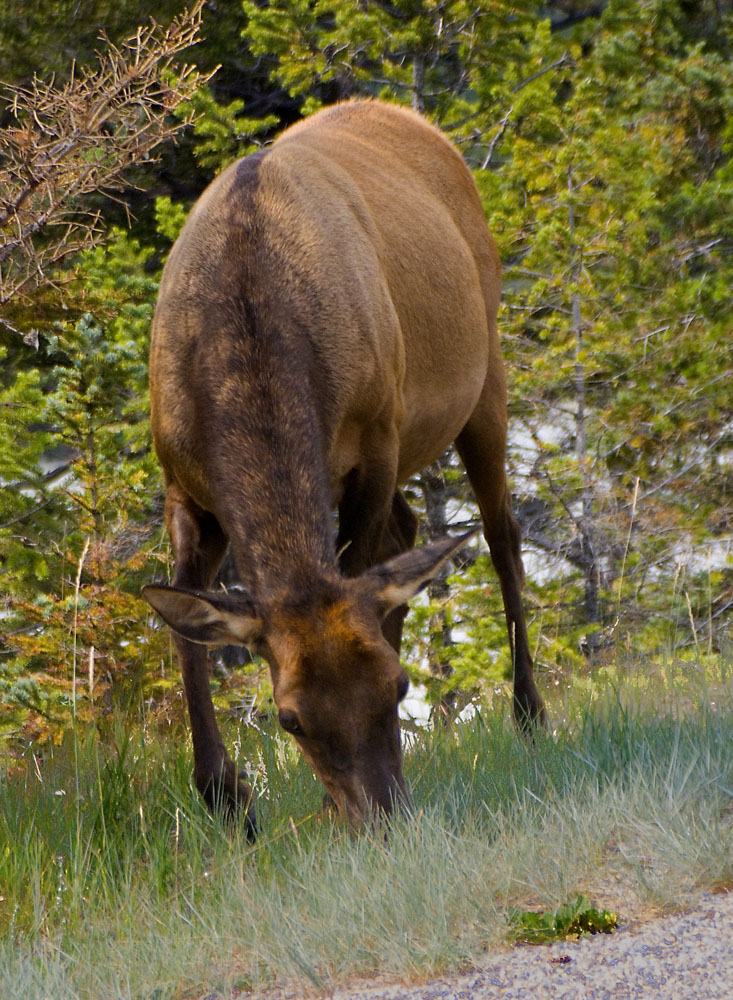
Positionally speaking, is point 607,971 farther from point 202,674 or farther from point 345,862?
point 202,674

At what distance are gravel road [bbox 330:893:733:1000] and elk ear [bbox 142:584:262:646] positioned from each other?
137cm

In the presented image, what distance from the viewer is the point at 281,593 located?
165 inches

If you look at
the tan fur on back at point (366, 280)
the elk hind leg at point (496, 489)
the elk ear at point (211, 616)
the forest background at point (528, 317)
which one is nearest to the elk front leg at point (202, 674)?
the tan fur on back at point (366, 280)

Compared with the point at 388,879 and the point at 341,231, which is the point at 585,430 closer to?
the point at 341,231

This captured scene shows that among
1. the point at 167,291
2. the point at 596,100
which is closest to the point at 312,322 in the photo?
the point at 167,291

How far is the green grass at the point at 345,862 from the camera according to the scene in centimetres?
338

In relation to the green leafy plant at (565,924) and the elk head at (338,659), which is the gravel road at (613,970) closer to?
the green leafy plant at (565,924)

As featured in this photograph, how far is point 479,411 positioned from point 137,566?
395cm

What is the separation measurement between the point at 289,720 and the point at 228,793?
1.02 m

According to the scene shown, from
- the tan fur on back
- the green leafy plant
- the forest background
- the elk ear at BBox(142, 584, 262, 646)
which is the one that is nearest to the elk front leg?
the tan fur on back

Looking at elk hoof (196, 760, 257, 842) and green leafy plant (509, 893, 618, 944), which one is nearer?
green leafy plant (509, 893, 618, 944)

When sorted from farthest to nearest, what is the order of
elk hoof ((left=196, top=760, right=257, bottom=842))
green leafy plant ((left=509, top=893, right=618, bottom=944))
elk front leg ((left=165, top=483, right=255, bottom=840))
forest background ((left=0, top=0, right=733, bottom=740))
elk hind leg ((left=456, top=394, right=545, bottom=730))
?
forest background ((left=0, top=0, right=733, bottom=740)) → elk hind leg ((left=456, top=394, right=545, bottom=730)) → elk front leg ((left=165, top=483, right=255, bottom=840)) → elk hoof ((left=196, top=760, right=257, bottom=842)) → green leafy plant ((left=509, top=893, right=618, bottom=944))

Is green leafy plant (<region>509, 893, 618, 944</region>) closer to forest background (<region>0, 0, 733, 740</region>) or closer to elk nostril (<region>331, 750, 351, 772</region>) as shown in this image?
elk nostril (<region>331, 750, 351, 772</region>)

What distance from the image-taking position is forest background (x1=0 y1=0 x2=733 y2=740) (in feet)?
35.9
